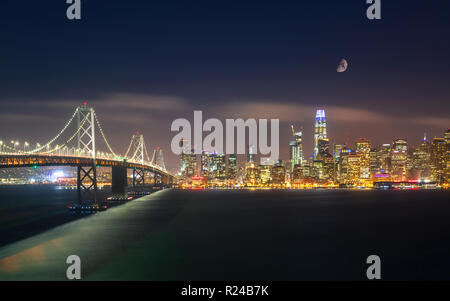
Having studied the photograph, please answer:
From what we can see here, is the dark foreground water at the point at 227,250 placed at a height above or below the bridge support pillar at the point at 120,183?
below

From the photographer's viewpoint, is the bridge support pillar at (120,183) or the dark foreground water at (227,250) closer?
the dark foreground water at (227,250)

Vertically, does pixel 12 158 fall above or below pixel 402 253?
above

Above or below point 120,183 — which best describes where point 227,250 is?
below

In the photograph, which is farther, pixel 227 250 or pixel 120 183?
pixel 120 183

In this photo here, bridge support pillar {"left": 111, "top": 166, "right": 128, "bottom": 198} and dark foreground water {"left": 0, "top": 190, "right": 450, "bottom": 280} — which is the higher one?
bridge support pillar {"left": 111, "top": 166, "right": 128, "bottom": 198}

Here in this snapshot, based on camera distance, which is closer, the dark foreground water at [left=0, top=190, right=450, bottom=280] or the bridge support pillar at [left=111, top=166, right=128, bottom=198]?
the dark foreground water at [left=0, top=190, right=450, bottom=280]

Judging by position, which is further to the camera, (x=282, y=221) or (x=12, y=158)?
(x=282, y=221)
